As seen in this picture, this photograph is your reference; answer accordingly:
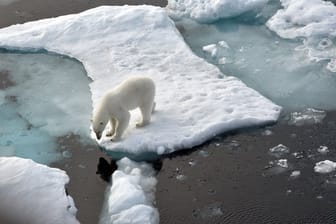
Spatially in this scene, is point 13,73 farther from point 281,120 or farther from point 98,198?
point 281,120

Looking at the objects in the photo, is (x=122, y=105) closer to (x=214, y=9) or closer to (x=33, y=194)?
(x=33, y=194)

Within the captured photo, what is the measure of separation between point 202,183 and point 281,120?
4.32ft

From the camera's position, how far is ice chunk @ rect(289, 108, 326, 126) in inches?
239

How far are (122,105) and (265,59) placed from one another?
2372 mm

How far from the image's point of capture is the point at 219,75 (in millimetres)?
6922

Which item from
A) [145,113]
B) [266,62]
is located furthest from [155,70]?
[266,62]

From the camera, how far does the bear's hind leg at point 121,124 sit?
18.8ft

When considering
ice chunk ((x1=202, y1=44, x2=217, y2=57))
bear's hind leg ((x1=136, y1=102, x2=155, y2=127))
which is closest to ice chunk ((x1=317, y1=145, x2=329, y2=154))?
bear's hind leg ((x1=136, y1=102, x2=155, y2=127))

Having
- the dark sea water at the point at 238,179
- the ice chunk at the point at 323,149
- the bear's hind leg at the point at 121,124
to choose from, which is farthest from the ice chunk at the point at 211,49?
the ice chunk at the point at 323,149

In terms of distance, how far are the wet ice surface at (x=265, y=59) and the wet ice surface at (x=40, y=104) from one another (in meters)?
1.77

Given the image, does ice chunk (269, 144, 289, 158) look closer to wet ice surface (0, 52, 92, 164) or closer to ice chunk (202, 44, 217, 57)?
wet ice surface (0, 52, 92, 164)

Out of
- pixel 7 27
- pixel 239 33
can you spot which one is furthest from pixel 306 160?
pixel 7 27

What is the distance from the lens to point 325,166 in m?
5.41

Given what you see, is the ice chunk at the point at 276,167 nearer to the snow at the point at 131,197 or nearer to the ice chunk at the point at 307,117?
the ice chunk at the point at 307,117
